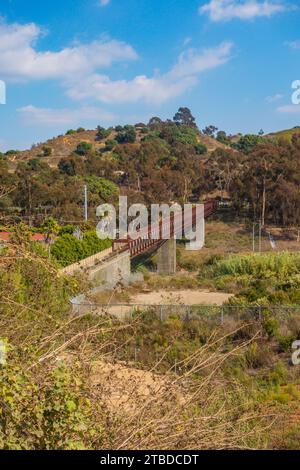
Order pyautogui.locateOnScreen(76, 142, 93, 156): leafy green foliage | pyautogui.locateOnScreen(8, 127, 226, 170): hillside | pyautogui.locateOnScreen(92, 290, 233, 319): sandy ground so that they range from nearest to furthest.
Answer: pyautogui.locateOnScreen(92, 290, 233, 319): sandy ground < pyautogui.locateOnScreen(76, 142, 93, 156): leafy green foliage < pyautogui.locateOnScreen(8, 127, 226, 170): hillside

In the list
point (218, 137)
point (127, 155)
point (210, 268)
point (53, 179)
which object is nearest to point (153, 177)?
point (53, 179)

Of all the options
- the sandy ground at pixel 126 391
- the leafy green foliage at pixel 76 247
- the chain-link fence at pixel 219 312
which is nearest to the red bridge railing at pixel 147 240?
the leafy green foliage at pixel 76 247

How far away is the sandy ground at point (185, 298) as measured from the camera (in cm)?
2266

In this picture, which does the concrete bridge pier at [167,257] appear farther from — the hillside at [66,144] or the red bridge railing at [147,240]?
the hillside at [66,144]

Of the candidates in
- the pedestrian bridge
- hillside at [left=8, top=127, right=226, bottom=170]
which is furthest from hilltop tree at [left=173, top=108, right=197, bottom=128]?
the pedestrian bridge

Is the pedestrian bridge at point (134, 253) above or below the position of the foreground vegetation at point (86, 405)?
below

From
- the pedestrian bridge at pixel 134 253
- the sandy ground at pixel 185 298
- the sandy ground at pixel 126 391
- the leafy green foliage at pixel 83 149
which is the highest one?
the leafy green foliage at pixel 83 149

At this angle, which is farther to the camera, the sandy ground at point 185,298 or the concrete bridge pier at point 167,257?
the concrete bridge pier at point 167,257

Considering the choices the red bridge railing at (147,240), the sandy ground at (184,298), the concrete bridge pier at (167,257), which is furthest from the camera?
the concrete bridge pier at (167,257)

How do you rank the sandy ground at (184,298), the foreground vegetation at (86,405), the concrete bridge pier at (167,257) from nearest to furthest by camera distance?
1. the foreground vegetation at (86,405)
2. the sandy ground at (184,298)
3. the concrete bridge pier at (167,257)

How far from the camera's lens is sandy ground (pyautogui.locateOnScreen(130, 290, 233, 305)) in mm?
22656

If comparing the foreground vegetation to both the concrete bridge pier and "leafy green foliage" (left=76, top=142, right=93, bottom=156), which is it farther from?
"leafy green foliage" (left=76, top=142, right=93, bottom=156)

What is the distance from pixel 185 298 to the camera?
2388cm

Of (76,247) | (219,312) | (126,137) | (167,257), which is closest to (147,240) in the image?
(167,257)
